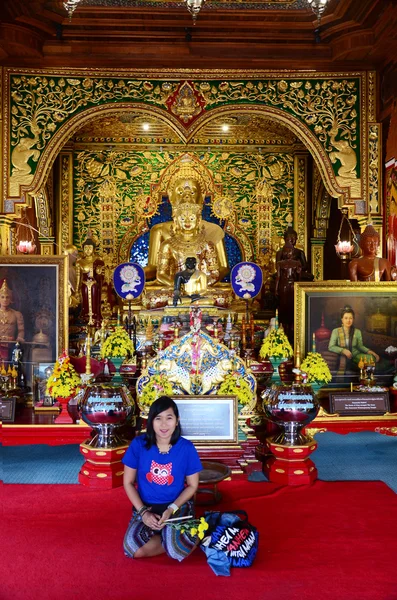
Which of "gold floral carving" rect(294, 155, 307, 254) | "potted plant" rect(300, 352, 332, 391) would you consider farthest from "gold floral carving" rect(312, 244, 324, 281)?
"potted plant" rect(300, 352, 332, 391)

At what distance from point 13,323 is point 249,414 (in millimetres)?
2551

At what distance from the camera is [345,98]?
6.03m

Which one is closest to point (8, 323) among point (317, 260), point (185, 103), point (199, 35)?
point (185, 103)

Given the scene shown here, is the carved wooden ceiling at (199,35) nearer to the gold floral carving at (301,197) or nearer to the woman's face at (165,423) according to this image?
the gold floral carving at (301,197)

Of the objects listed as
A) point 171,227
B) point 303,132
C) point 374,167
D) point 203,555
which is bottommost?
point 203,555

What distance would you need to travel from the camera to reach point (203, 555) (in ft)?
8.82

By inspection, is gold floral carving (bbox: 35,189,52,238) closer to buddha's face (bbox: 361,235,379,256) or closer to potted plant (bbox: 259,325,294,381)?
potted plant (bbox: 259,325,294,381)

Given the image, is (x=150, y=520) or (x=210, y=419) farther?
(x=210, y=419)

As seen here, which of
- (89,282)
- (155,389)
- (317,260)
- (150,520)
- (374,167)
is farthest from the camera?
(317,260)

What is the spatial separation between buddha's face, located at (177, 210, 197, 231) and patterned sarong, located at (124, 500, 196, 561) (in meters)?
5.74

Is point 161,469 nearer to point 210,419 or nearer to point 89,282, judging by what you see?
point 210,419

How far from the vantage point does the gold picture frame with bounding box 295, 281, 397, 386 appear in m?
5.65

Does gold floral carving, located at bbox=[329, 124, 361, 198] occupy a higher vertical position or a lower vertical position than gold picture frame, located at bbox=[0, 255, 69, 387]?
higher

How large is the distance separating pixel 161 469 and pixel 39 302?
10.6ft
